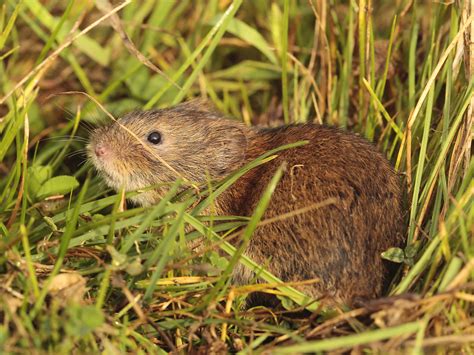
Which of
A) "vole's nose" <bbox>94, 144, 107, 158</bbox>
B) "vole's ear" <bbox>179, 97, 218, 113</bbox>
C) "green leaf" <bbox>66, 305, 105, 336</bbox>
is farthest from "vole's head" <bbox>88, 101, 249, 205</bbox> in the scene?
"green leaf" <bbox>66, 305, 105, 336</bbox>

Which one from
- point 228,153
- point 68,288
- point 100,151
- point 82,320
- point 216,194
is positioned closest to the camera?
point 82,320

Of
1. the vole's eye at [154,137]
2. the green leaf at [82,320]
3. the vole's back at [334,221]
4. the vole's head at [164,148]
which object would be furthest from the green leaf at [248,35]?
the green leaf at [82,320]

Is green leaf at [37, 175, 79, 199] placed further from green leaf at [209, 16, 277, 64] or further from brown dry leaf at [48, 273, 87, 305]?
green leaf at [209, 16, 277, 64]

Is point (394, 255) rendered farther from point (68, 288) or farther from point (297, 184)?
point (68, 288)

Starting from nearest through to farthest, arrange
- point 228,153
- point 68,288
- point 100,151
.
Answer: point 68,288
point 100,151
point 228,153

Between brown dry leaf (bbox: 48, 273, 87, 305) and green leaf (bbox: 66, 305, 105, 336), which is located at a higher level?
green leaf (bbox: 66, 305, 105, 336)

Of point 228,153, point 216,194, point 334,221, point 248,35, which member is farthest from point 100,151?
point 248,35
